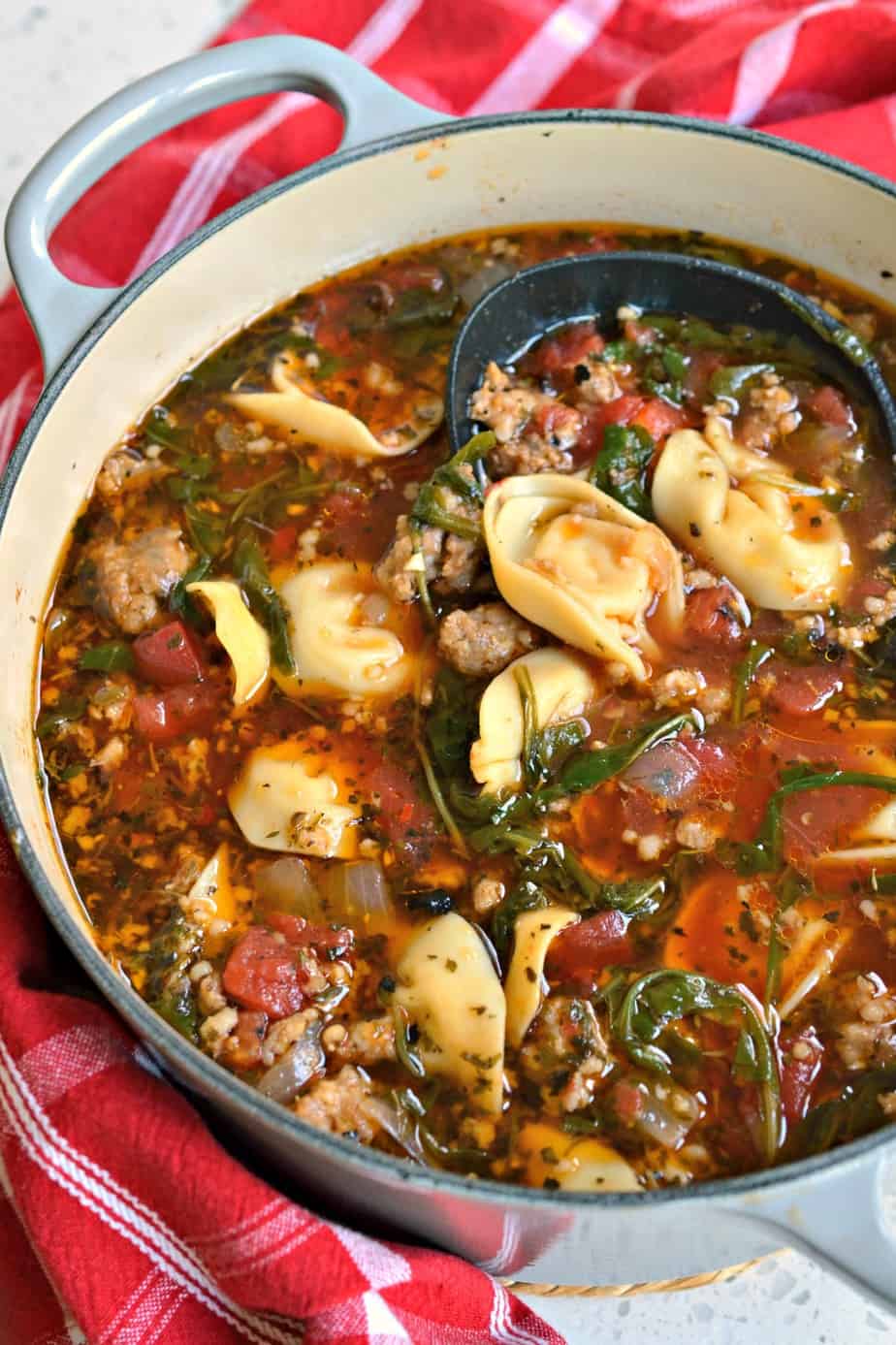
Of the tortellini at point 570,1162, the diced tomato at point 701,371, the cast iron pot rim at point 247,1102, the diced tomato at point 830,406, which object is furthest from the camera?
the diced tomato at point 701,371

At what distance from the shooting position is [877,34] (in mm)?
4758

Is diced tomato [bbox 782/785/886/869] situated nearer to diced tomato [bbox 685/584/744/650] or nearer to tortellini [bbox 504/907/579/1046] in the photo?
diced tomato [bbox 685/584/744/650]

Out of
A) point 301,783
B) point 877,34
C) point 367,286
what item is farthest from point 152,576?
point 877,34

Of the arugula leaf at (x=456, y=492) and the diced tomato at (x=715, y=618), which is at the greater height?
the arugula leaf at (x=456, y=492)

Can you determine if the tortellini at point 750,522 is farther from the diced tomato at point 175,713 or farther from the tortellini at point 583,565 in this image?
the diced tomato at point 175,713

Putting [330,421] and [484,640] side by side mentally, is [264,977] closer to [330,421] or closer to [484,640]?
[484,640]

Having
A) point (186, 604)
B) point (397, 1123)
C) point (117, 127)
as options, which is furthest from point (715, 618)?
point (117, 127)

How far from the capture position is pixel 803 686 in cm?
364

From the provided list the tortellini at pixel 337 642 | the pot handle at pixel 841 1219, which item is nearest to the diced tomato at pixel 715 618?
the tortellini at pixel 337 642

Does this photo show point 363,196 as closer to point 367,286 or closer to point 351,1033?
point 367,286

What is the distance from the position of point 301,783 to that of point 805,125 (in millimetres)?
2878

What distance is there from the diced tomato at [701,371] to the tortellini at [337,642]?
1168 mm

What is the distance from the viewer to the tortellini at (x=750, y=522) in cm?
376

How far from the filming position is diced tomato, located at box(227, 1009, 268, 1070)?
3.21 metres
